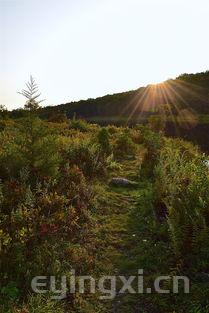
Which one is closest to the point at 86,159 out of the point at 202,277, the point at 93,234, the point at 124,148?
the point at 93,234

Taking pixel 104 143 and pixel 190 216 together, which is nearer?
pixel 190 216

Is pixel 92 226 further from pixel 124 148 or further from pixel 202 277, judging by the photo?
pixel 124 148

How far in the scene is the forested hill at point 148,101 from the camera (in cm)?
4091

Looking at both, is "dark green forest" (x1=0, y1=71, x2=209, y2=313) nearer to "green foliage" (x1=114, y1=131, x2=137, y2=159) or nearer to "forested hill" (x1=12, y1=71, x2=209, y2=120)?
"green foliage" (x1=114, y1=131, x2=137, y2=159)

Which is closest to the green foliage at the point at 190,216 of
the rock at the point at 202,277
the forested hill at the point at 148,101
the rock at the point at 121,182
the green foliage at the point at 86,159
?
the rock at the point at 202,277

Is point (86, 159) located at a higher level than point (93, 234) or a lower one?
higher

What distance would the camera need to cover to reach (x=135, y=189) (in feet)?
42.2

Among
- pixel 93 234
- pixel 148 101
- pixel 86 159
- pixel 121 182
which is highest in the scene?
pixel 148 101

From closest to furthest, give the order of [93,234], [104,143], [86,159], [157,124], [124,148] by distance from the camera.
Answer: [93,234] → [86,159] → [104,143] → [124,148] → [157,124]

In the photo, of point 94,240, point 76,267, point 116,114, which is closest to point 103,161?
point 94,240

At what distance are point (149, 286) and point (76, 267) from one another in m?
1.19

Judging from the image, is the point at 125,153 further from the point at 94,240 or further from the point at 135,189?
the point at 94,240

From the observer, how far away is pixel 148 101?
145 feet

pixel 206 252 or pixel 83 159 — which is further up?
pixel 83 159
